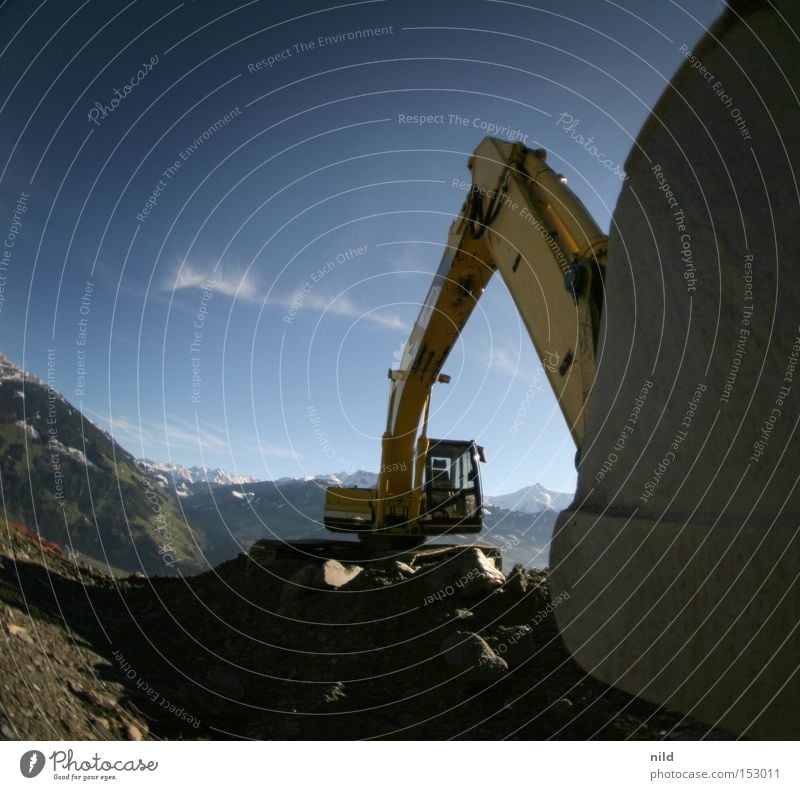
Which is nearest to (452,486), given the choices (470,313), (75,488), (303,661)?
(470,313)

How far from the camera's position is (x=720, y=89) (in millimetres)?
2373

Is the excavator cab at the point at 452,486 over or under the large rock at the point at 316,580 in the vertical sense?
over

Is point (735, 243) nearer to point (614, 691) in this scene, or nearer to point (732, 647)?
point (732, 647)

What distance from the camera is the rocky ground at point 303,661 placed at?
3.53 metres

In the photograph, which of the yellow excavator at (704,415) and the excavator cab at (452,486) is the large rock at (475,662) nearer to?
the yellow excavator at (704,415)

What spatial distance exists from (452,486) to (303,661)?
5.93 meters

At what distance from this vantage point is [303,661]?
6.52 meters

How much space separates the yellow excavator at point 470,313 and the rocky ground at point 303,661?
2.32 metres

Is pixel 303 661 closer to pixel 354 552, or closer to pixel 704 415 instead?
pixel 704 415

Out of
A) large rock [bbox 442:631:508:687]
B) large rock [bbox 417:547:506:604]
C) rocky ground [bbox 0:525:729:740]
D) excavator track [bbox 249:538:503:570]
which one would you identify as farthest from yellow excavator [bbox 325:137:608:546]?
large rock [bbox 442:631:508:687]

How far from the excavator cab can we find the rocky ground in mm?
2361

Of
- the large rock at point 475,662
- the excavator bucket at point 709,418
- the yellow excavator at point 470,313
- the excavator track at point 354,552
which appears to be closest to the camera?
the excavator bucket at point 709,418

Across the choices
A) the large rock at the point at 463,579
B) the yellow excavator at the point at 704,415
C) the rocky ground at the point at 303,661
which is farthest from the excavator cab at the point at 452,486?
the yellow excavator at the point at 704,415

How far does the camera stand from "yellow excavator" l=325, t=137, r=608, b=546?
14.1 ft
